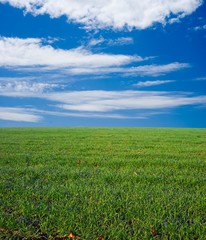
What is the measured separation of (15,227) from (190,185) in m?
4.04

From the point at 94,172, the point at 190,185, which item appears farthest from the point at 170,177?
the point at 94,172

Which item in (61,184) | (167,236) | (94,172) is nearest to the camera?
(167,236)

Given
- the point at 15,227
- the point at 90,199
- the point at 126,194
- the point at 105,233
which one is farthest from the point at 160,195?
the point at 15,227

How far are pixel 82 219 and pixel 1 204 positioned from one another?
1.66 metres

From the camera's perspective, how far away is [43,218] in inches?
163

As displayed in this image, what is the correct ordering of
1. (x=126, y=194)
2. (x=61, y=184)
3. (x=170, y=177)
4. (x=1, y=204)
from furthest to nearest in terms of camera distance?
1. (x=170, y=177)
2. (x=61, y=184)
3. (x=126, y=194)
4. (x=1, y=204)

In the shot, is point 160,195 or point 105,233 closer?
point 105,233

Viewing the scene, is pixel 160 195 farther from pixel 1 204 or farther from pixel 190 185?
pixel 1 204

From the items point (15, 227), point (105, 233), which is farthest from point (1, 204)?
point (105, 233)

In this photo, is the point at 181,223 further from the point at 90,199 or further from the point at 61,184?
the point at 61,184

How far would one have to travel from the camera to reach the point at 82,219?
13.3ft

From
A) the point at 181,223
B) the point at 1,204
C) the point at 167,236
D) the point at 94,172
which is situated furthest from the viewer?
the point at 94,172

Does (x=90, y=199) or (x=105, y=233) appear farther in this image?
(x=90, y=199)

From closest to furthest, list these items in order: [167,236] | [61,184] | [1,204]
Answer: [167,236] < [1,204] < [61,184]
